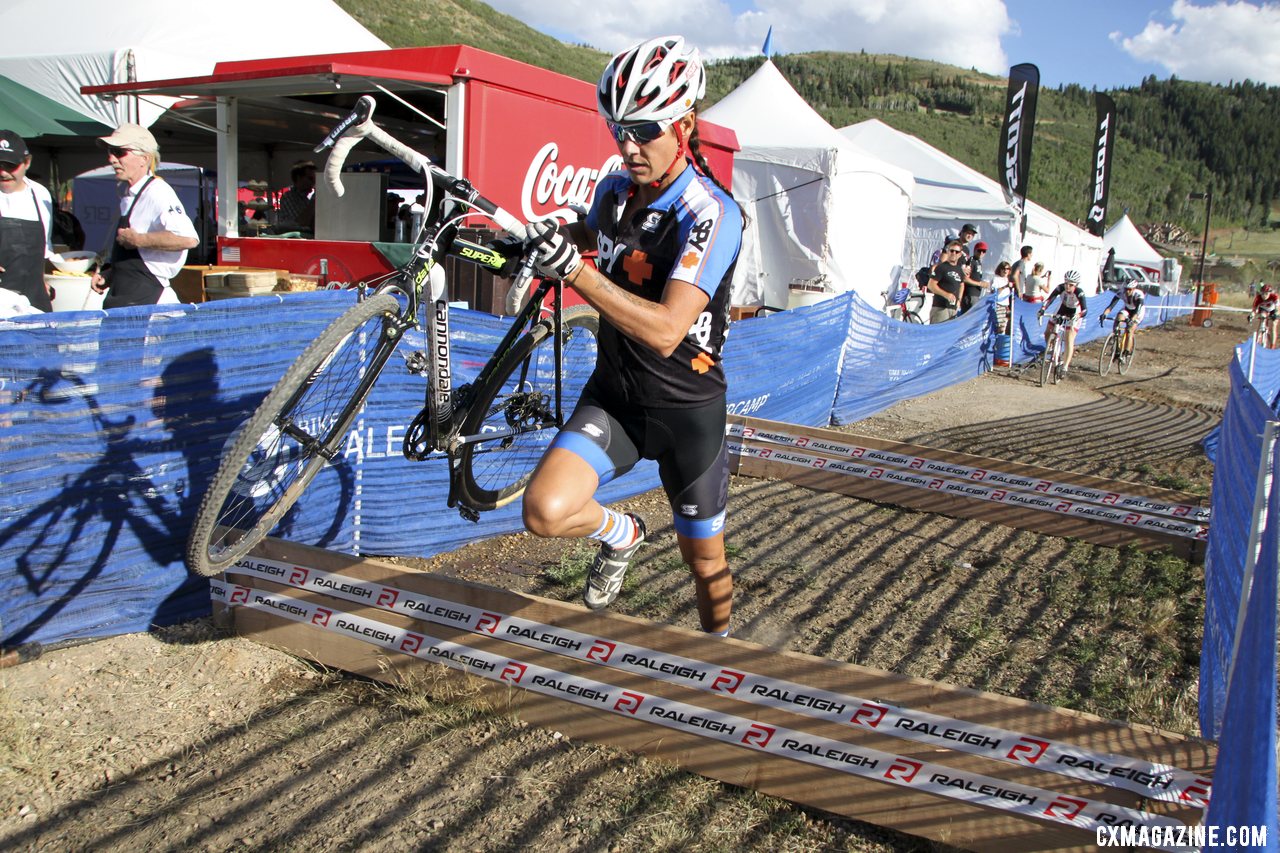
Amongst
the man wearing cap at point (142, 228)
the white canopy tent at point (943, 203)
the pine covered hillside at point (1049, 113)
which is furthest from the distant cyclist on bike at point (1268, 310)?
the pine covered hillside at point (1049, 113)

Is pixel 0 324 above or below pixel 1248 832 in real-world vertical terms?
above

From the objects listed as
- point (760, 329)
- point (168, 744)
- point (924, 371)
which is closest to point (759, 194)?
point (924, 371)

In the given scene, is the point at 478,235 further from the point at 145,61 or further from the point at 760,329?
the point at 145,61

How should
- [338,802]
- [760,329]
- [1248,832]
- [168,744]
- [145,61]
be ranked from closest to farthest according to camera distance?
[1248,832] → [338,802] → [168,744] → [760,329] → [145,61]

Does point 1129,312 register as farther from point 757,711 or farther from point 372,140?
point 372,140

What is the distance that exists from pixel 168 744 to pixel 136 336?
1702 millimetres

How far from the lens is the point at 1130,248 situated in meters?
47.9

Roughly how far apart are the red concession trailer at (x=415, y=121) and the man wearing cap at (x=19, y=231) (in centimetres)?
353

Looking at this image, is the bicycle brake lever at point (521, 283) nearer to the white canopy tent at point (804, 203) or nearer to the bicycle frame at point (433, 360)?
the bicycle frame at point (433, 360)

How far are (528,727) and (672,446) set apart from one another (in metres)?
1.25

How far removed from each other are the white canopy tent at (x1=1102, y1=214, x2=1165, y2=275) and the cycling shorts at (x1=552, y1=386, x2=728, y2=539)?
5111 centimetres

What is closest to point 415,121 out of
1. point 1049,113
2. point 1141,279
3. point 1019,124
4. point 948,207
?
point 1019,124

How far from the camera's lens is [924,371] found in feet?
45.8

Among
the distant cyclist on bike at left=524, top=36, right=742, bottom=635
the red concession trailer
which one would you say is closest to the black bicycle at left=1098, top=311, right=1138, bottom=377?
the red concession trailer
